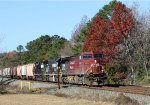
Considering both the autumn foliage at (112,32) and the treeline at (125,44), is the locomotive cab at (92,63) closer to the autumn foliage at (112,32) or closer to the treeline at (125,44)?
the treeline at (125,44)

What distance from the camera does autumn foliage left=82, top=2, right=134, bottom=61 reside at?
45.7 meters

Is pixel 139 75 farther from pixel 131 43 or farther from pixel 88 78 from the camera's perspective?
pixel 88 78

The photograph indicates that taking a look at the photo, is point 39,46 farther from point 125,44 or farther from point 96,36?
point 125,44

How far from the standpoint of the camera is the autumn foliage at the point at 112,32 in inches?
1797

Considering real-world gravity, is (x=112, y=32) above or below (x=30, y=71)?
above

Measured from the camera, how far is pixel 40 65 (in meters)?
54.1

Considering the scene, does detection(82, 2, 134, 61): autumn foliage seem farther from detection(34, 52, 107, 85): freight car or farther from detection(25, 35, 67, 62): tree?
detection(25, 35, 67, 62): tree

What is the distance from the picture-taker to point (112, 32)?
156 feet

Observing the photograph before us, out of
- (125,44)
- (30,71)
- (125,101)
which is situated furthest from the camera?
(30,71)

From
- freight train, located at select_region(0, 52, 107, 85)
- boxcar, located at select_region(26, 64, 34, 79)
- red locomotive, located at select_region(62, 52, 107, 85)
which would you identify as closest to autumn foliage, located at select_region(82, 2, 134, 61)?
freight train, located at select_region(0, 52, 107, 85)

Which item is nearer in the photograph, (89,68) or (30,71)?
(89,68)

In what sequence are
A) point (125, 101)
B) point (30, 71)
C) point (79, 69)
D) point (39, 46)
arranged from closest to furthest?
point (125, 101) < point (79, 69) < point (30, 71) < point (39, 46)

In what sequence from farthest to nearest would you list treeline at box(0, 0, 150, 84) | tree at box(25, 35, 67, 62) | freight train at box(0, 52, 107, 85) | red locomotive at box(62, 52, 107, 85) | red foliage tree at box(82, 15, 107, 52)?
tree at box(25, 35, 67, 62) < red foliage tree at box(82, 15, 107, 52) < treeline at box(0, 0, 150, 84) < freight train at box(0, 52, 107, 85) < red locomotive at box(62, 52, 107, 85)

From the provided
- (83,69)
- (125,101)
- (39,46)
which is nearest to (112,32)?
(83,69)
